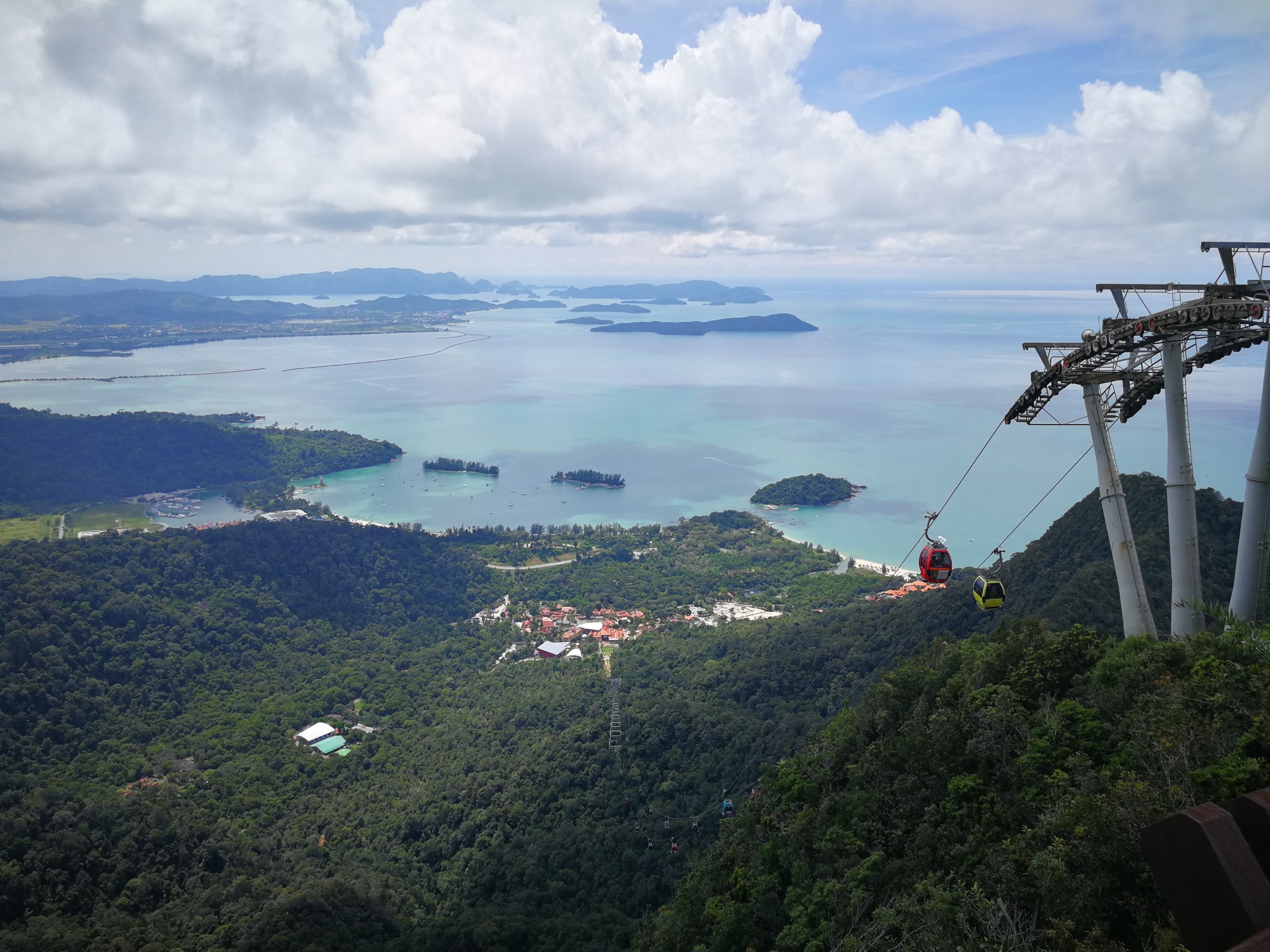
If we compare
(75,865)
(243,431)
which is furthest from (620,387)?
(75,865)

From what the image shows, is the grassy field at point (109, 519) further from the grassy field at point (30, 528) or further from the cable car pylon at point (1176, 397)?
the cable car pylon at point (1176, 397)

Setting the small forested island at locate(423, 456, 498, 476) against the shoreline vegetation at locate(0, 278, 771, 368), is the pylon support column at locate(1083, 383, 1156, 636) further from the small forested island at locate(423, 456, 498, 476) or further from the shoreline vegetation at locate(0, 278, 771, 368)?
the shoreline vegetation at locate(0, 278, 771, 368)

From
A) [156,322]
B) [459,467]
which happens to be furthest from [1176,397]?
[156,322]

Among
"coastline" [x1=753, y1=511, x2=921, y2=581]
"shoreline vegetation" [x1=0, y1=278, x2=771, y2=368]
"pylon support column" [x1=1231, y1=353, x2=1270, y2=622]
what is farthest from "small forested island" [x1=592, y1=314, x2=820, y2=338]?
"pylon support column" [x1=1231, y1=353, x2=1270, y2=622]

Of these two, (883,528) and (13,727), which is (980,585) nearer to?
(13,727)

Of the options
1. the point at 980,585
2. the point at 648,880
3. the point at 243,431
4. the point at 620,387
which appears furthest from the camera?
the point at 620,387

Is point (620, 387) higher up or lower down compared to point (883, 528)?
higher up
